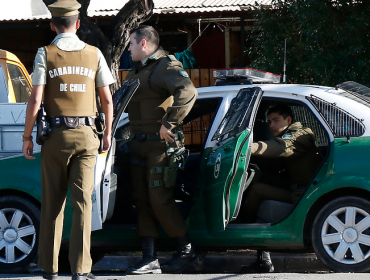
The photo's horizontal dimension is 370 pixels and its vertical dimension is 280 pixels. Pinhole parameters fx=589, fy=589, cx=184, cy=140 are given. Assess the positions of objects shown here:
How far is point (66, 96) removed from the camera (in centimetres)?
379

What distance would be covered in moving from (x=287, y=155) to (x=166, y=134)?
3.54ft

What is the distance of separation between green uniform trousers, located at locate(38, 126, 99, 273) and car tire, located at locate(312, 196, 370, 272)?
170 cm

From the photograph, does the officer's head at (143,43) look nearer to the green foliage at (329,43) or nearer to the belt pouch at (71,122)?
the belt pouch at (71,122)

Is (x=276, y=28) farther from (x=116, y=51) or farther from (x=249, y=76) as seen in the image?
(x=249, y=76)

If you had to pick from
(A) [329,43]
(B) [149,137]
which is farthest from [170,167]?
(A) [329,43]

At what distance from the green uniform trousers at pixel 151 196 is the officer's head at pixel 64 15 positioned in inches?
41.7

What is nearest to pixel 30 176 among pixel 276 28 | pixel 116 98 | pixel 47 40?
pixel 116 98

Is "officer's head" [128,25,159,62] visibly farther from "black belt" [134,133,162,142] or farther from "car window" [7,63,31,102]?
"car window" [7,63,31,102]

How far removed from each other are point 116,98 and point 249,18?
835 cm

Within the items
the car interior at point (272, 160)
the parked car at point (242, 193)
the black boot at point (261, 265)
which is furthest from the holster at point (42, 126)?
the black boot at point (261, 265)

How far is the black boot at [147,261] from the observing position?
173 inches

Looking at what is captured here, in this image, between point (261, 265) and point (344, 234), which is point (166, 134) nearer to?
point (344, 234)

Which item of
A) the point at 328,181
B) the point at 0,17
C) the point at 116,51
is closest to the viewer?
the point at 328,181

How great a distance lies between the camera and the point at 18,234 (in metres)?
4.55
